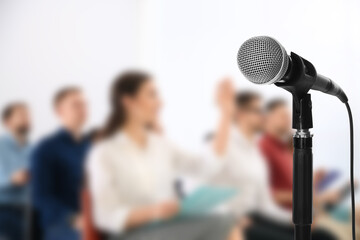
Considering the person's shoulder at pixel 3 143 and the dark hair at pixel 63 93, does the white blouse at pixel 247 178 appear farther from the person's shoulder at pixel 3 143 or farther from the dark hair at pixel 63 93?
the person's shoulder at pixel 3 143

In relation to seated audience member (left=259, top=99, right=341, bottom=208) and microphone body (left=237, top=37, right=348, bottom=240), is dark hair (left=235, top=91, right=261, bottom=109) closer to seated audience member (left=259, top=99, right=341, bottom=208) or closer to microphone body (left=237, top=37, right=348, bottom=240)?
seated audience member (left=259, top=99, right=341, bottom=208)

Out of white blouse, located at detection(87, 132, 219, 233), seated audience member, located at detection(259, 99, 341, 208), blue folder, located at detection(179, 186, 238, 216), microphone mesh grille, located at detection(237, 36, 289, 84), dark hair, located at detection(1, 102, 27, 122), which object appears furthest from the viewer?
dark hair, located at detection(1, 102, 27, 122)

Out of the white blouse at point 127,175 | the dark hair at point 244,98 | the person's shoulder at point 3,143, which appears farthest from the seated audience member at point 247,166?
the person's shoulder at point 3,143

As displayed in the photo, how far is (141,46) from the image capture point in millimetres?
2244

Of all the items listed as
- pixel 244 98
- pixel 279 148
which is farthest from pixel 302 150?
pixel 244 98

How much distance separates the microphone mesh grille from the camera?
2.81 feet

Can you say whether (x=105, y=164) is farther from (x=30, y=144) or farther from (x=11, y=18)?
(x=11, y=18)

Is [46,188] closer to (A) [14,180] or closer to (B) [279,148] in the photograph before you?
(A) [14,180]

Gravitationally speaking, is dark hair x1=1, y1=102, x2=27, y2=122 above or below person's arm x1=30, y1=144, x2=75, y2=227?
above

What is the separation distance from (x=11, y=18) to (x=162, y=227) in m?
1.28

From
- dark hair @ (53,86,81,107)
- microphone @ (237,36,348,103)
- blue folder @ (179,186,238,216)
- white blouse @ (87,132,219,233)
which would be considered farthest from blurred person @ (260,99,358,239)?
dark hair @ (53,86,81,107)

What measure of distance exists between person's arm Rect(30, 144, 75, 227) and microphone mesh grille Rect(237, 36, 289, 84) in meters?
1.49

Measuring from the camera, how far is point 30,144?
2.22 m

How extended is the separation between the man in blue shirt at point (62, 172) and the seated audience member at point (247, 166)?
66 cm
